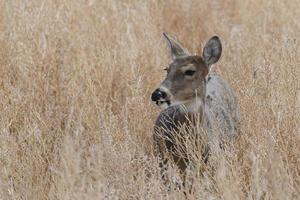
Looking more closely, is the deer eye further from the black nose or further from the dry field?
the dry field

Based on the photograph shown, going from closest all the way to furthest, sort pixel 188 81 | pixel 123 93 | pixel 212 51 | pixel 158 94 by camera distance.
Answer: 1. pixel 158 94
2. pixel 188 81
3. pixel 212 51
4. pixel 123 93

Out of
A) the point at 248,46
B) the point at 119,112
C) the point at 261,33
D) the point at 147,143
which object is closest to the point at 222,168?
the point at 147,143

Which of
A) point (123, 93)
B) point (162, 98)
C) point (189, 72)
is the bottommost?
point (123, 93)

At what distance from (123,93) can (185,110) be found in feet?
5.30

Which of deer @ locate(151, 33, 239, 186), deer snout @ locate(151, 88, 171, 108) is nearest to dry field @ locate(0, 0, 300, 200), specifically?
deer @ locate(151, 33, 239, 186)

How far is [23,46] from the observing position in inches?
282

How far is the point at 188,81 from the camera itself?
552cm

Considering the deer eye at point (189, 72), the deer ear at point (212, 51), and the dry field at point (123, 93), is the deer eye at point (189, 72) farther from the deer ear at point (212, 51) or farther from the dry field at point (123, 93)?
the dry field at point (123, 93)

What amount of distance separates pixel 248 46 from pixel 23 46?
7.04ft

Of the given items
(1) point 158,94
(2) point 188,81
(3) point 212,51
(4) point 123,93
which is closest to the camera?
(1) point 158,94

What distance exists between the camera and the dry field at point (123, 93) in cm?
476

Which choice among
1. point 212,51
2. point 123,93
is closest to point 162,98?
point 212,51

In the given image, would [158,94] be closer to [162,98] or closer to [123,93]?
[162,98]

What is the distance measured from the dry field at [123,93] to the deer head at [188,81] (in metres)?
0.41
